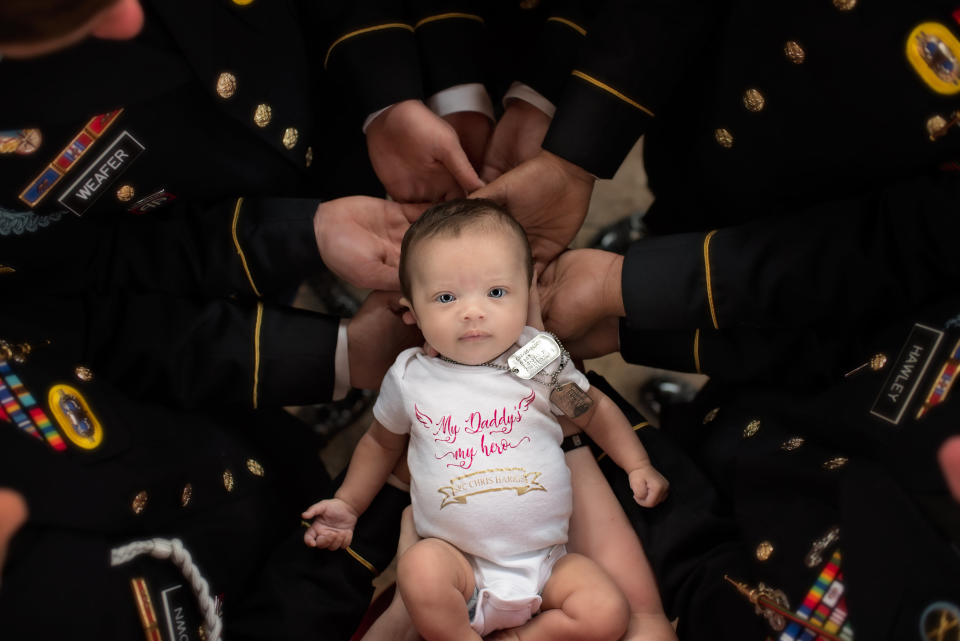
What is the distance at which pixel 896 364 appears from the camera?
0.82 meters

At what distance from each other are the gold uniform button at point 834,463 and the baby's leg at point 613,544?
0.85 feet

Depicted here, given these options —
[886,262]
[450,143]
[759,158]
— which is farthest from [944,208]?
[450,143]

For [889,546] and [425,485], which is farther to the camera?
[425,485]

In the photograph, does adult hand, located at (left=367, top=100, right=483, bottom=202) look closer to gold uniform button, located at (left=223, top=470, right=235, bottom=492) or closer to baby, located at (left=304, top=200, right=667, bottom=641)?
baby, located at (left=304, top=200, right=667, bottom=641)

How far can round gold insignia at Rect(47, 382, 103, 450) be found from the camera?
2.60 ft

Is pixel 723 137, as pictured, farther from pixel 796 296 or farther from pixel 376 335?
pixel 376 335

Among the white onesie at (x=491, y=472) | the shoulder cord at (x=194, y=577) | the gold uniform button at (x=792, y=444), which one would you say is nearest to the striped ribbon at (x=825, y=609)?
the gold uniform button at (x=792, y=444)

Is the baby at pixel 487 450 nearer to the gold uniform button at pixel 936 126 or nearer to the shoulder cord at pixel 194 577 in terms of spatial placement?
the shoulder cord at pixel 194 577

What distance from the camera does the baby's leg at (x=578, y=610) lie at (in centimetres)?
85

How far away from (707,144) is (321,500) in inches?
27.7

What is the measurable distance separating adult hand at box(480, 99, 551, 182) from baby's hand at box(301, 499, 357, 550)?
0.54 metres

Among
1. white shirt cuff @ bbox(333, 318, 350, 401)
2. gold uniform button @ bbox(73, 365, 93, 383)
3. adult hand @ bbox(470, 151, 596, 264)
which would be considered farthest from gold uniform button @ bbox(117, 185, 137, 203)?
adult hand @ bbox(470, 151, 596, 264)

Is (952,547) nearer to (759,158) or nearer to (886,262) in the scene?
(886,262)

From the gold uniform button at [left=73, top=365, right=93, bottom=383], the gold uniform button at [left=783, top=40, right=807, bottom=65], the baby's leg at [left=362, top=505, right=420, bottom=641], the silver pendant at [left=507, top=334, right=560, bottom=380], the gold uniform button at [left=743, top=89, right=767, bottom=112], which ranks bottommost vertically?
the baby's leg at [left=362, top=505, right=420, bottom=641]
